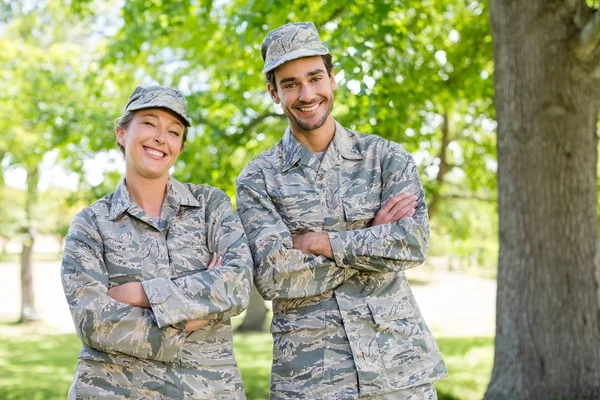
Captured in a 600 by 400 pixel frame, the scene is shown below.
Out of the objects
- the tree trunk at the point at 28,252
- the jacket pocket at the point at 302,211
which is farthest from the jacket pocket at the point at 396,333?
the tree trunk at the point at 28,252

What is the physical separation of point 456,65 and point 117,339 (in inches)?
323

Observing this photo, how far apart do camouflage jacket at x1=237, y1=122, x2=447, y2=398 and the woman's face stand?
415mm

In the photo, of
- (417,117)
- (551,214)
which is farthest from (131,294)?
(417,117)

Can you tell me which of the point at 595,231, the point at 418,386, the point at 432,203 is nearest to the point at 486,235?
the point at 432,203

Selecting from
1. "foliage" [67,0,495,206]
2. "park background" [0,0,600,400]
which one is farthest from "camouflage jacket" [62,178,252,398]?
"foliage" [67,0,495,206]

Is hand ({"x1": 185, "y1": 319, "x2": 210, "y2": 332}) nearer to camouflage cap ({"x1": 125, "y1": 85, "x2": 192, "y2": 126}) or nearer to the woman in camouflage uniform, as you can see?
the woman in camouflage uniform

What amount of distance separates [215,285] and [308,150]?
84cm

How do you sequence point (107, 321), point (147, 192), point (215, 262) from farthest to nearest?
point (147, 192) < point (215, 262) < point (107, 321)

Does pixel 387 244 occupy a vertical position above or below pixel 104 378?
above

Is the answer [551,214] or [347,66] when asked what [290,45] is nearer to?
[347,66]

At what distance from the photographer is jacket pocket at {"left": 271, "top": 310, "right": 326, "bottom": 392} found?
3.14 metres

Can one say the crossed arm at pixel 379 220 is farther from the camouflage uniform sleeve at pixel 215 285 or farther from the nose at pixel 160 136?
the nose at pixel 160 136

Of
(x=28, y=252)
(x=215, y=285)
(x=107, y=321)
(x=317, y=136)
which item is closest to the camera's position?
(x=107, y=321)

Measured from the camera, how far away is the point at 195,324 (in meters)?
2.95
